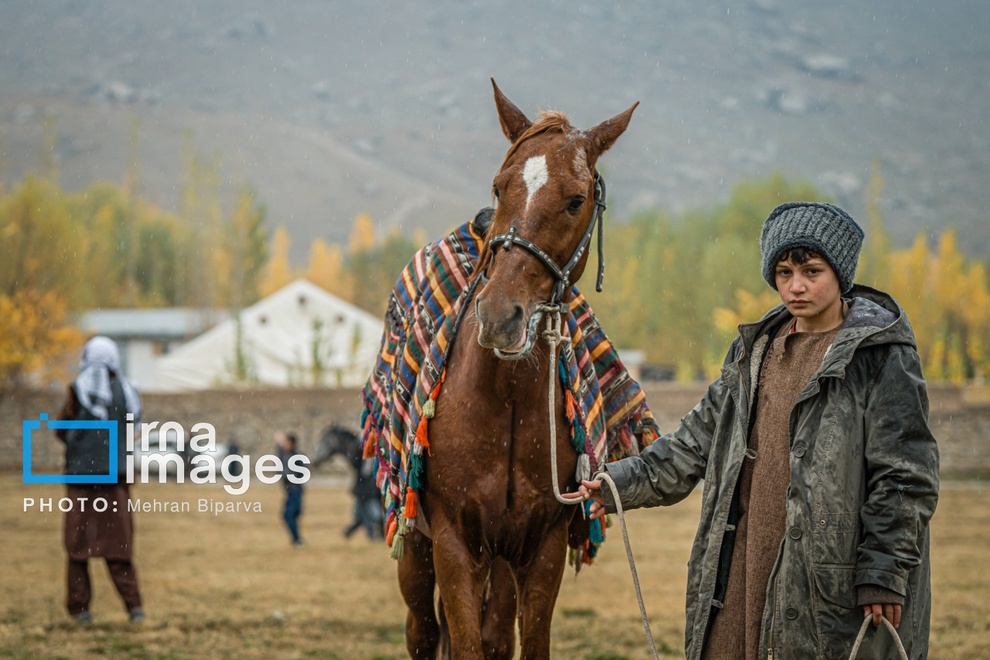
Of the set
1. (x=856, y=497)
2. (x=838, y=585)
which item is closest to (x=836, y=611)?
(x=838, y=585)

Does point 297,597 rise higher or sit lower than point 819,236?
lower

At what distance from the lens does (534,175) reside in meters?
4.56

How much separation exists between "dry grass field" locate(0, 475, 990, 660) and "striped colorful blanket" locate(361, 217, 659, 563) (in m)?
2.66

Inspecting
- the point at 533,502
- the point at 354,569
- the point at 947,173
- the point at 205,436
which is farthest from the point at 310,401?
the point at 947,173

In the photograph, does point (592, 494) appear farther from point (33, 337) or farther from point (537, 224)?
point (33, 337)

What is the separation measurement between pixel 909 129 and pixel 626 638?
199 m

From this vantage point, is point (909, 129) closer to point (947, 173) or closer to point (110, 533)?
point (947, 173)

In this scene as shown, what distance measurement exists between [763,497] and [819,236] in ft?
2.69

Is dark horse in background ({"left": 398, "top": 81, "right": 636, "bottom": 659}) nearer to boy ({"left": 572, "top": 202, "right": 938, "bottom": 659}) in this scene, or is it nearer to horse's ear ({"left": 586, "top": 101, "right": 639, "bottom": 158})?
horse's ear ({"left": 586, "top": 101, "right": 639, "bottom": 158})

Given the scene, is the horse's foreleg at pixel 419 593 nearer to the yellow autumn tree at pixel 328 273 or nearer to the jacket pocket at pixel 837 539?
the jacket pocket at pixel 837 539

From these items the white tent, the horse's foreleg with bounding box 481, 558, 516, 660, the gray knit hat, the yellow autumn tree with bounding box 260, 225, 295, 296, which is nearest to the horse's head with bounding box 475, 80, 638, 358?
the gray knit hat

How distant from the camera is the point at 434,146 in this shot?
196 meters

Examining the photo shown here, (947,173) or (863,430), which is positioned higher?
(947,173)

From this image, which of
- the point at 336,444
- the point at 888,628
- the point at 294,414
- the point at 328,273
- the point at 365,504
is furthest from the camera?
the point at 328,273
